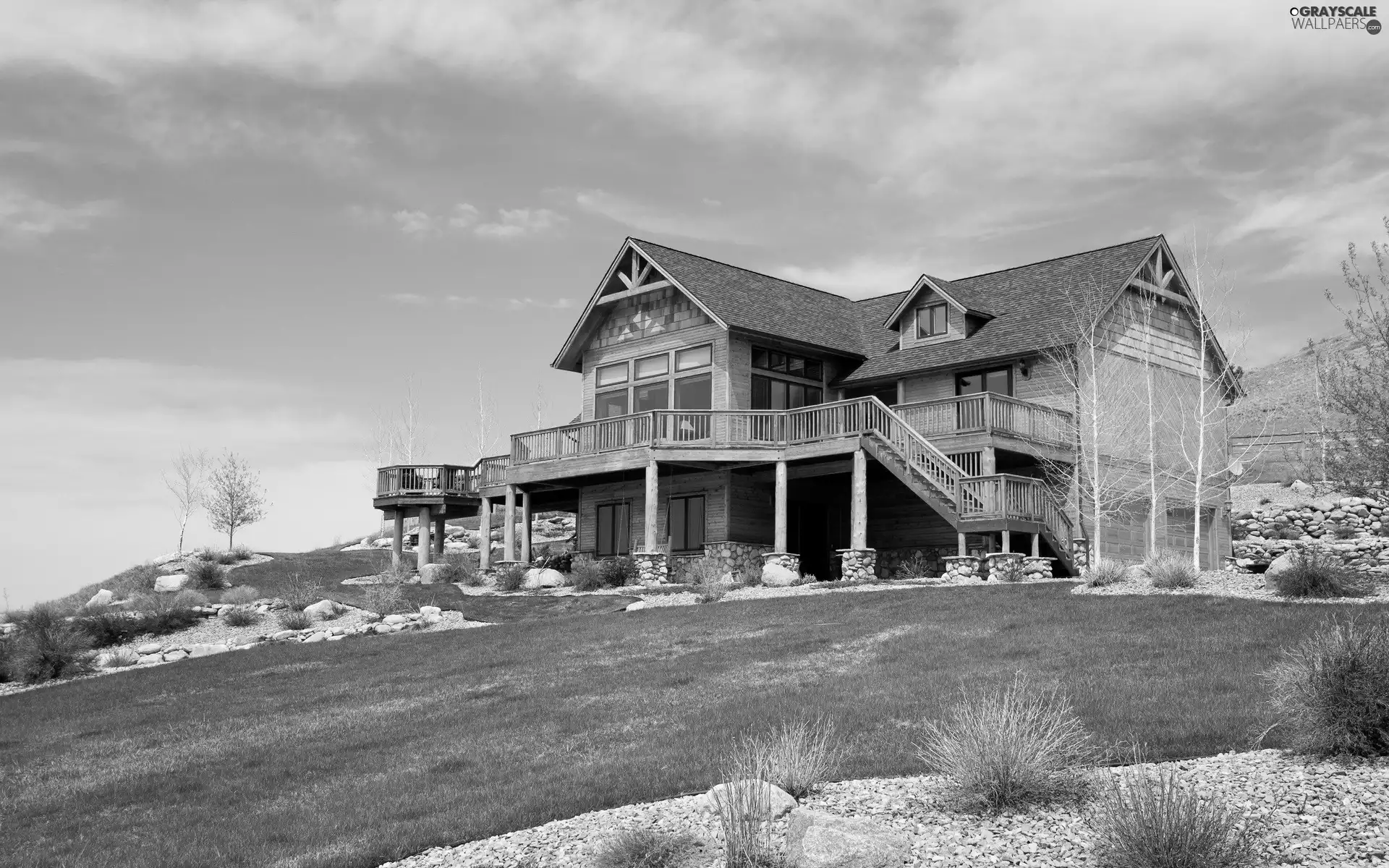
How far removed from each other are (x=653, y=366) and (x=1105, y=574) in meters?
16.7

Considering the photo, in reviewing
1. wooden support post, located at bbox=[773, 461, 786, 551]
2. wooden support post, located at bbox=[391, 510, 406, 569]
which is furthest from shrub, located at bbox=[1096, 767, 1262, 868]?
wooden support post, located at bbox=[391, 510, 406, 569]

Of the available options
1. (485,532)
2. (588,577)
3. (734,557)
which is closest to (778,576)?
(734,557)

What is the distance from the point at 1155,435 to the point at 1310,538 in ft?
40.6

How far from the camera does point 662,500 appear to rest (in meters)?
35.7

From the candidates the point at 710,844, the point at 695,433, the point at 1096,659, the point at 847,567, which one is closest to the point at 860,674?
the point at 1096,659

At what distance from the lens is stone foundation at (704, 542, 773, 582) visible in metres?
33.4

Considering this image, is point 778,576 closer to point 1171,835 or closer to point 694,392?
point 694,392

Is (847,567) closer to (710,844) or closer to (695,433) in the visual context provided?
(695,433)

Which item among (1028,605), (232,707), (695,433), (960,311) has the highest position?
(960,311)

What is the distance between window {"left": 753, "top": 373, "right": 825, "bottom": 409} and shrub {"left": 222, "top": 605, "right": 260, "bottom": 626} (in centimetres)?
1376

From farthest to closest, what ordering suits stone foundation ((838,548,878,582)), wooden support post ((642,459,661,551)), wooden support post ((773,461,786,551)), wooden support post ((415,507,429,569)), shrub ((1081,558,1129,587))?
wooden support post ((415,507,429,569)) < wooden support post ((642,459,661,551)) < wooden support post ((773,461,786,551)) < stone foundation ((838,548,878,582)) < shrub ((1081,558,1129,587))

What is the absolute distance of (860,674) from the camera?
15.9 m

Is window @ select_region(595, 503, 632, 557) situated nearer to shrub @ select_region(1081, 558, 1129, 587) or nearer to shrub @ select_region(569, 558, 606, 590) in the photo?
shrub @ select_region(569, 558, 606, 590)

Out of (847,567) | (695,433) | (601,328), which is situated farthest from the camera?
(601,328)
